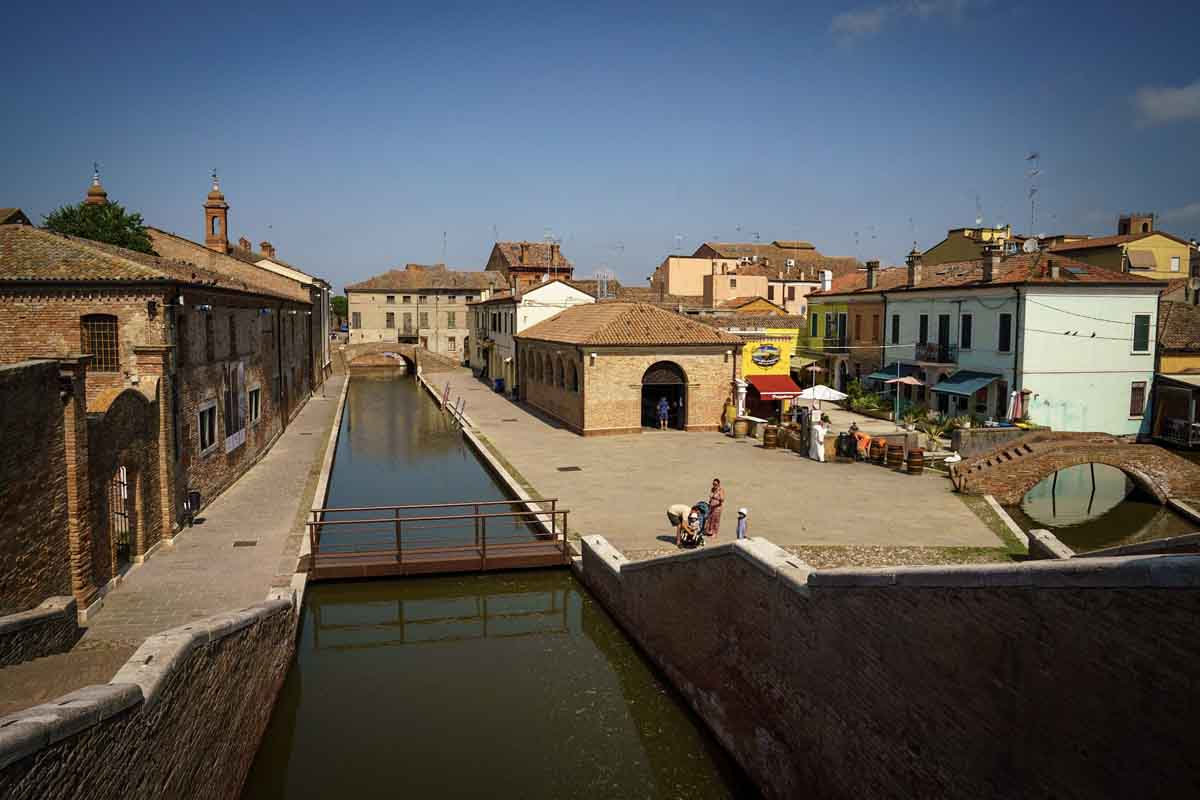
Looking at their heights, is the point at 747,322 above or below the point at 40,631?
above

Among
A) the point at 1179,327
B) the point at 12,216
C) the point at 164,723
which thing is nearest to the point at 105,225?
the point at 12,216

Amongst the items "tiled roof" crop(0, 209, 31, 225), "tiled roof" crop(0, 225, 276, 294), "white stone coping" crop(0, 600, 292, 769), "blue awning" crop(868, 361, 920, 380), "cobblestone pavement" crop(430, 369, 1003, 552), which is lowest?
"cobblestone pavement" crop(430, 369, 1003, 552)

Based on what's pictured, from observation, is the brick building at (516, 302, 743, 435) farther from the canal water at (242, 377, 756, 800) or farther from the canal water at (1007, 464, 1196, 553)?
the canal water at (242, 377, 756, 800)

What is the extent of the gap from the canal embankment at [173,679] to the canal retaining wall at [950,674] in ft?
19.1

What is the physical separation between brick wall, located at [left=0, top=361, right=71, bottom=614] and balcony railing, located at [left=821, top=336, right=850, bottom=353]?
3507cm

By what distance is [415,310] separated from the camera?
249ft

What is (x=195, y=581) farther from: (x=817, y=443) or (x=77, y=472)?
(x=817, y=443)

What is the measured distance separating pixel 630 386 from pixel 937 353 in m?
13.0

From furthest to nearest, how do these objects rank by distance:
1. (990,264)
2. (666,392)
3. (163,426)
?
1. (666,392)
2. (990,264)
3. (163,426)

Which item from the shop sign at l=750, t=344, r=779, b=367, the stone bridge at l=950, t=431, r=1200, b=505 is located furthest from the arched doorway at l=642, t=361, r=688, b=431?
the stone bridge at l=950, t=431, r=1200, b=505

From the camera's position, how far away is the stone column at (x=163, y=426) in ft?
51.6

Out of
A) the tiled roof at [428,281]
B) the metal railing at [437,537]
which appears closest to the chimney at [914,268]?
the metal railing at [437,537]

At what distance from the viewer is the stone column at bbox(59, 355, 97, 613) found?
11.6 metres

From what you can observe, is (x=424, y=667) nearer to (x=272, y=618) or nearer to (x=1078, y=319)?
(x=272, y=618)
